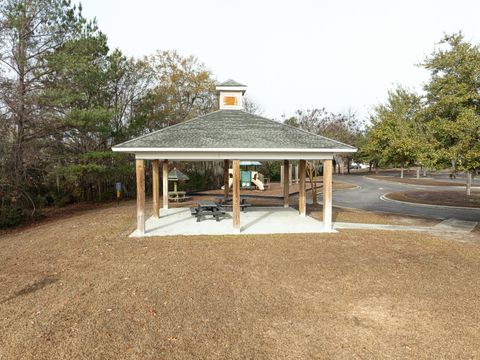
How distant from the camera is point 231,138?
1092 cm

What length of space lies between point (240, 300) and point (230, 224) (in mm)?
6504

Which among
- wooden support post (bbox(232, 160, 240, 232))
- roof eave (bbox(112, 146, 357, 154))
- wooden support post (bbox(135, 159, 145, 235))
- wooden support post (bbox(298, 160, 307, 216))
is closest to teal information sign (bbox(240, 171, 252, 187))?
wooden support post (bbox(298, 160, 307, 216))

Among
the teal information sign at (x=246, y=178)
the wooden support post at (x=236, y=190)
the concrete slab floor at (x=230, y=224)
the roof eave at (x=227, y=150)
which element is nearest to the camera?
the roof eave at (x=227, y=150)

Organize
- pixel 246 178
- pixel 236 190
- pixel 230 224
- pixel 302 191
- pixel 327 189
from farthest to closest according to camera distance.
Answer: pixel 246 178, pixel 302 191, pixel 230 224, pixel 327 189, pixel 236 190

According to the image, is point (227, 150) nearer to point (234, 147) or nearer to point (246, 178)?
point (234, 147)

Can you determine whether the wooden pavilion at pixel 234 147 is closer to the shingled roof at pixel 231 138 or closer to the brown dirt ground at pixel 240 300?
the shingled roof at pixel 231 138

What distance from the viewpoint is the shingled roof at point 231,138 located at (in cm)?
1020

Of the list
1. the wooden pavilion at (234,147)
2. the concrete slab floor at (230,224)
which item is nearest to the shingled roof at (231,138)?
the wooden pavilion at (234,147)

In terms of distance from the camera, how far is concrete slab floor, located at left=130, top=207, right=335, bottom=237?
10.9 m

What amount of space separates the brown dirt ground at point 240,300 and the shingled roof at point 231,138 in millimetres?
3344

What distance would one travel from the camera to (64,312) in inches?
197

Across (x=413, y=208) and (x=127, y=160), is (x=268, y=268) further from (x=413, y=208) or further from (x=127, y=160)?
(x=127, y=160)

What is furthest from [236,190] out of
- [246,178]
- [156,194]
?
[246,178]

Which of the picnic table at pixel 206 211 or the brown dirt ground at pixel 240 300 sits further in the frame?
the picnic table at pixel 206 211
